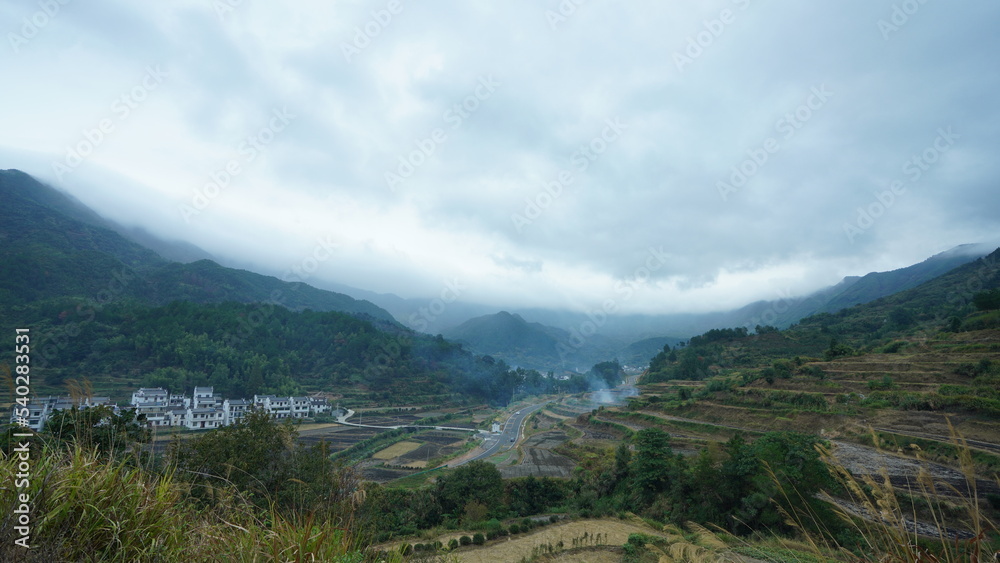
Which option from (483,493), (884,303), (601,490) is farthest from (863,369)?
(884,303)

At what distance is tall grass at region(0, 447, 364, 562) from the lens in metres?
2.12

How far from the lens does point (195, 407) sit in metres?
41.7

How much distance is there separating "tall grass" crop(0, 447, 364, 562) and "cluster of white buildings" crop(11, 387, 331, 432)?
→ 32831mm

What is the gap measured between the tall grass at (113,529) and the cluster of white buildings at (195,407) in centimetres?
3283

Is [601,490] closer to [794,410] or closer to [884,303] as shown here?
[794,410]

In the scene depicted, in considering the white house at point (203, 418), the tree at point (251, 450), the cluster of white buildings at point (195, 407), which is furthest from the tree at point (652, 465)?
the white house at point (203, 418)

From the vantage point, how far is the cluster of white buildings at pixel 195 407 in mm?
32853

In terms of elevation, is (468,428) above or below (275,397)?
below

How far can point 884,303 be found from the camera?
6431 centimetres

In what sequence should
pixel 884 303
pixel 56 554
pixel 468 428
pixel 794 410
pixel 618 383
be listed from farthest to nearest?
1. pixel 618 383
2. pixel 884 303
3. pixel 468 428
4. pixel 794 410
5. pixel 56 554

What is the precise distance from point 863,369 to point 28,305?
93.0m

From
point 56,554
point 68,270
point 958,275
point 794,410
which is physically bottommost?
point 794,410

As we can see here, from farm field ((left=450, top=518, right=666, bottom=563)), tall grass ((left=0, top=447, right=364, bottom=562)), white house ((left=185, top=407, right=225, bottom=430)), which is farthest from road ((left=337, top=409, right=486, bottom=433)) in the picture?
tall grass ((left=0, top=447, right=364, bottom=562))

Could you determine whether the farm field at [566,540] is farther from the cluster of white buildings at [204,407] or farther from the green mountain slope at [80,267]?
the green mountain slope at [80,267]
